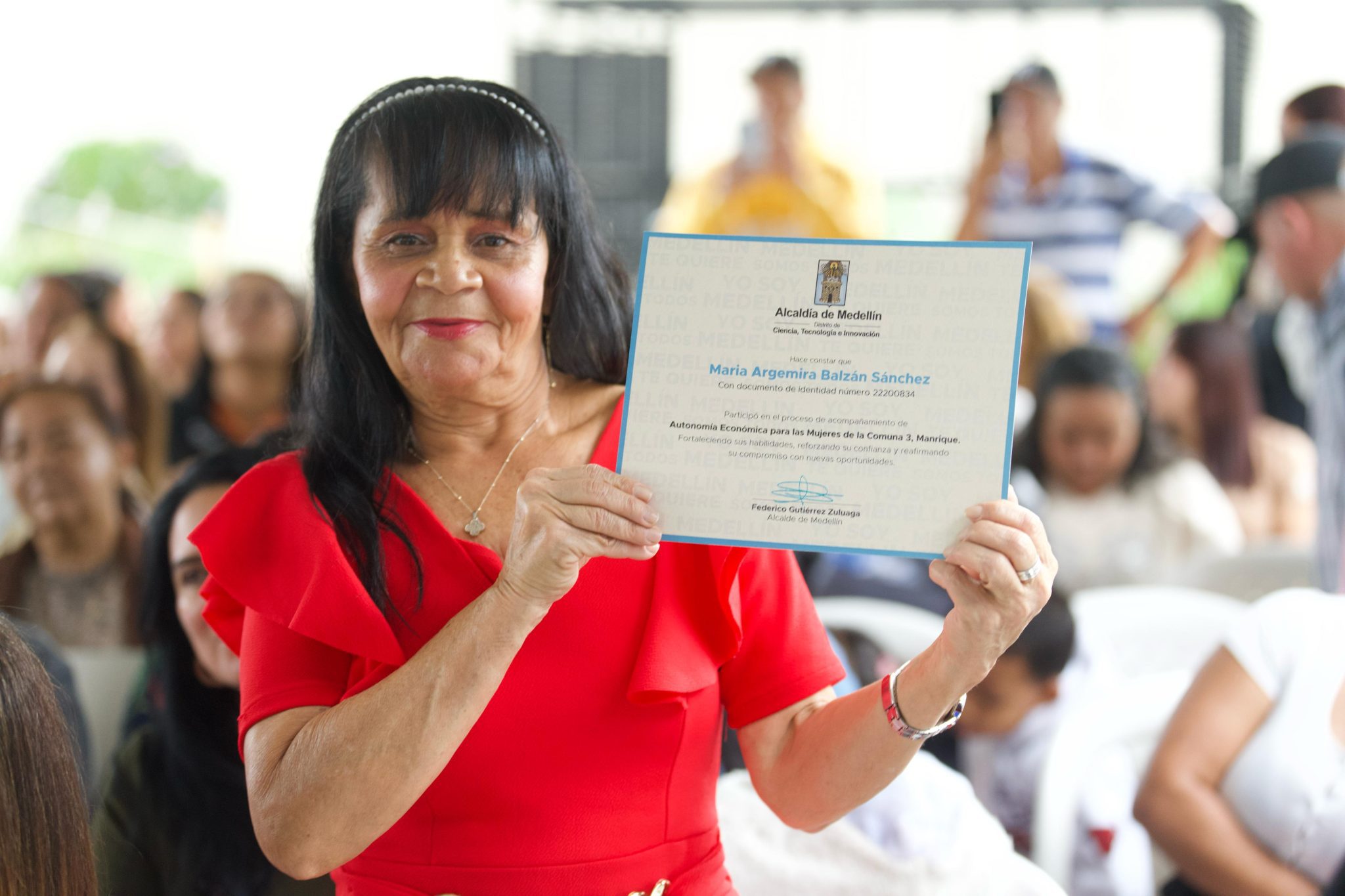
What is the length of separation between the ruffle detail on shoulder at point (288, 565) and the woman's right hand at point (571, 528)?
0.22m

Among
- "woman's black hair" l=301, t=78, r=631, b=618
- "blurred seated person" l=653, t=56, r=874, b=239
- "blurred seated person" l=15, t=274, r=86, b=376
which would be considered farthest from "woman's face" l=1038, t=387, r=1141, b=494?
"blurred seated person" l=15, t=274, r=86, b=376

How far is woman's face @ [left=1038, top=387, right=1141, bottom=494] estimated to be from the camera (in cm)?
377

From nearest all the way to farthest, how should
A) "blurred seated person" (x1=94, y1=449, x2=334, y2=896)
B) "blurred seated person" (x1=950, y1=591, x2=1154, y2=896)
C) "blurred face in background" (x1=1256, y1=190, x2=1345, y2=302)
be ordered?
1. "blurred seated person" (x1=94, y1=449, x2=334, y2=896)
2. "blurred seated person" (x1=950, y1=591, x2=1154, y2=896)
3. "blurred face in background" (x1=1256, y1=190, x2=1345, y2=302)

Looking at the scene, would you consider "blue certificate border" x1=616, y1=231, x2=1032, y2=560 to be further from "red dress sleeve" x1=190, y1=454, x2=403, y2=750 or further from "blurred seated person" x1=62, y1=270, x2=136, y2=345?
"blurred seated person" x1=62, y1=270, x2=136, y2=345

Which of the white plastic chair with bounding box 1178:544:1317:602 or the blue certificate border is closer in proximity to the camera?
the blue certificate border

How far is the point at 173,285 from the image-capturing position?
621cm

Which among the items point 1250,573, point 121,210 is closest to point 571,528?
point 1250,573

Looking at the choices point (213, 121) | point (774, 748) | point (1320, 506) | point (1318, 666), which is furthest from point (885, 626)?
point (213, 121)

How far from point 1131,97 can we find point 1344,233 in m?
3.19

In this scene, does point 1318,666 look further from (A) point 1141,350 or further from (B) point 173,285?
(B) point 173,285

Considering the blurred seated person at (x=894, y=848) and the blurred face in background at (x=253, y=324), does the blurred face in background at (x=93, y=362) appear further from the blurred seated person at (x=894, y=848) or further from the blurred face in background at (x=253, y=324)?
the blurred seated person at (x=894, y=848)

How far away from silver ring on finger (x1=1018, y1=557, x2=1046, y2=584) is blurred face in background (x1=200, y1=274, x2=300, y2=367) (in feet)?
11.5

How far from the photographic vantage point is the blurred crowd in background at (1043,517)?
1.92 m
